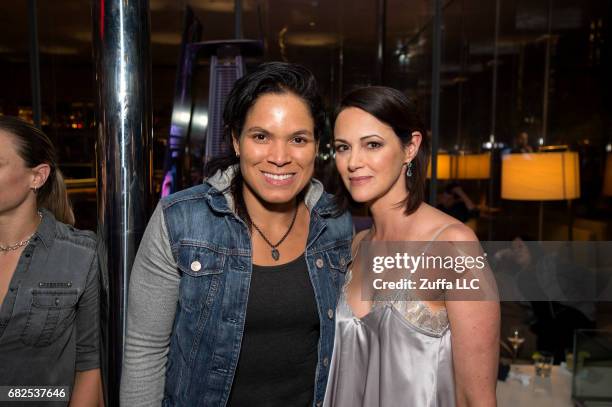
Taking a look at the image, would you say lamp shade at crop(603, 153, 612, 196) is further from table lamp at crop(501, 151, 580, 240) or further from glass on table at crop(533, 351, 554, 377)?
glass on table at crop(533, 351, 554, 377)

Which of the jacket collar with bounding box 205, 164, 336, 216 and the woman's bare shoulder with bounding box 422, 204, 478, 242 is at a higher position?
the jacket collar with bounding box 205, 164, 336, 216

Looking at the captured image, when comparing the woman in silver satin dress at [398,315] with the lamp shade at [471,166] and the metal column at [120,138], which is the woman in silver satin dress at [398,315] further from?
the lamp shade at [471,166]

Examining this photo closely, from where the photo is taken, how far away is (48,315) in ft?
3.88

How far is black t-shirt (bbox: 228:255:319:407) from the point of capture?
4.02 feet

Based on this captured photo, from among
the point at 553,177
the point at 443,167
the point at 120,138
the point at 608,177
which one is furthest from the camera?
the point at 443,167

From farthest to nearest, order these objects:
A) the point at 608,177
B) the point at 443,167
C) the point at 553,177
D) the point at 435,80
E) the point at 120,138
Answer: the point at 443,167 < the point at 435,80 < the point at 608,177 < the point at 553,177 < the point at 120,138

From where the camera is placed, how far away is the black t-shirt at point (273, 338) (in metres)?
1.22

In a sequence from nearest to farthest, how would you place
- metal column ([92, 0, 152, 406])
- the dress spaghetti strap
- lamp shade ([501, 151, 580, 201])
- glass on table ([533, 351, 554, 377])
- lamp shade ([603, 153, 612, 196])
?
1. metal column ([92, 0, 152, 406])
2. the dress spaghetti strap
3. glass on table ([533, 351, 554, 377])
4. lamp shade ([501, 151, 580, 201])
5. lamp shade ([603, 153, 612, 196])

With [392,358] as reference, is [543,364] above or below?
below

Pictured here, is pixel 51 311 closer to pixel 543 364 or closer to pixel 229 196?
pixel 229 196

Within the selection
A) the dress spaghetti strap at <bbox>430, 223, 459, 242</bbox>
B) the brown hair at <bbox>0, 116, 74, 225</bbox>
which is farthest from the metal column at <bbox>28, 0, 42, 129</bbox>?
the dress spaghetti strap at <bbox>430, 223, 459, 242</bbox>

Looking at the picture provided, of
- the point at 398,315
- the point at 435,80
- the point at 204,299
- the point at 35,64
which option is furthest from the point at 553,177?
the point at 35,64

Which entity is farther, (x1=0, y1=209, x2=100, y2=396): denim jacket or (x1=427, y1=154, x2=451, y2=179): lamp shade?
(x1=427, y1=154, x2=451, y2=179): lamp shade

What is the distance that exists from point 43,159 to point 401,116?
935 mm
